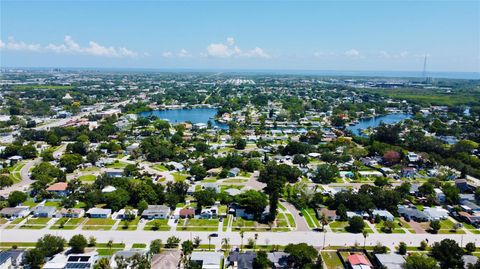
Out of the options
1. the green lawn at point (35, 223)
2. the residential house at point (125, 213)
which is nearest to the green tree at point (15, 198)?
the green lawn at point (35, 223)

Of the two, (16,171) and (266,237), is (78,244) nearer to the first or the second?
(266,237)

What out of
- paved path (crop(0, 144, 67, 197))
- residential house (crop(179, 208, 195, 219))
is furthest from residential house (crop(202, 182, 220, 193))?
paved path (crop(0, 144, 67, 197))

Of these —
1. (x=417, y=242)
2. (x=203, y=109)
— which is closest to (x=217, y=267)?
(x=417, y=242)

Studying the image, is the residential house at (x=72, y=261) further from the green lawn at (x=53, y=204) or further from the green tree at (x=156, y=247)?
the green lawn at (x=53, y=204)

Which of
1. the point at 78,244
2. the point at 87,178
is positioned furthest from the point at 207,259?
the point at 87,178

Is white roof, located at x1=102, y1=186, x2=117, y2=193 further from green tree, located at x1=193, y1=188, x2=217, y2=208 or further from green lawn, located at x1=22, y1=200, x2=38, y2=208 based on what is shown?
green tree, located at x1=193, y1=188, x2=217, y2=208

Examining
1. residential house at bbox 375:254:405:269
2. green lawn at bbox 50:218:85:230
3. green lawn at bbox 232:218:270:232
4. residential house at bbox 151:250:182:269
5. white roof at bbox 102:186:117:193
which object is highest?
white roof at bbox 102:186:117:193
